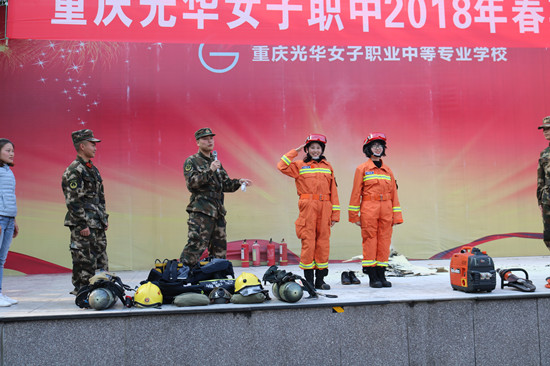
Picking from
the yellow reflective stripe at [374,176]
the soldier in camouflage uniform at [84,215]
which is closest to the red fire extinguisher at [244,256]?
the soldier in camouflage uniform at [84,215]

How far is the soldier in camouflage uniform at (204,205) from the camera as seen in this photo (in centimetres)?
456

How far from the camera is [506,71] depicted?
7.53 metres

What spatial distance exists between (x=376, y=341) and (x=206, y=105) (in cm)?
476

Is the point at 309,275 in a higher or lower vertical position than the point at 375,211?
lower

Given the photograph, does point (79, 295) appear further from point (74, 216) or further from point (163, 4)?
point (163, 4)

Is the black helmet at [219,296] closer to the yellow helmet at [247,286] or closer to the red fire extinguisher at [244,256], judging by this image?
the yellow helmet at [247,286]

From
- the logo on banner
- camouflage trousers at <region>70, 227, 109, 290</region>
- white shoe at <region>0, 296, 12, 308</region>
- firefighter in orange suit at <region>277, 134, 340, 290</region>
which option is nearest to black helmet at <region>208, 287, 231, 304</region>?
firefighter in orange suit at <region>277, 134, 340, 290</region>

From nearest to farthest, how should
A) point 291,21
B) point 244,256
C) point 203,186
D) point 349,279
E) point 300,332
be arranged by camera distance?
point 300,332 → point 203,186 → point 349,279 → point 291,21 → point 244,256

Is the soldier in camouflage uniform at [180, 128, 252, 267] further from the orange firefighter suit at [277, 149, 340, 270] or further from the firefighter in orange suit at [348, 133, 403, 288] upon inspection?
the firefighter in orange suit at [348, 133, 403, 288]

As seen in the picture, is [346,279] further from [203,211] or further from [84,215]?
[84,215]

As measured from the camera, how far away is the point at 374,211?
4.58 meters

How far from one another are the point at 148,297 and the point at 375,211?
236 cm

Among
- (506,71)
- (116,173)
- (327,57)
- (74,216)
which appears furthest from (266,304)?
(506,71)

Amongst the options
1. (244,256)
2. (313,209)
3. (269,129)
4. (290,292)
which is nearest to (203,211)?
(313,209)
